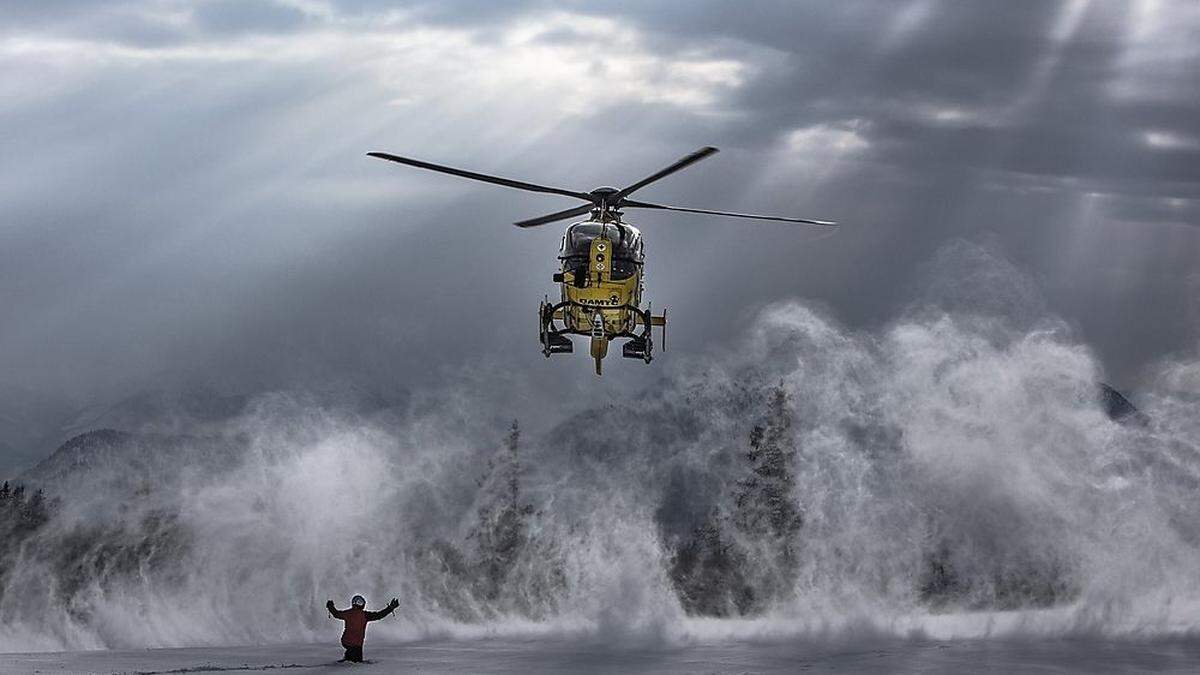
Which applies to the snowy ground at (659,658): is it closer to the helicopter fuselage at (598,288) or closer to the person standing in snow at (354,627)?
the person standing in snow at (354,627)

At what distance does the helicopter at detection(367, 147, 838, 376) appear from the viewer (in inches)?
2229

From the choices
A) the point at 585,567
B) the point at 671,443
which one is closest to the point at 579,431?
the point at 671,443

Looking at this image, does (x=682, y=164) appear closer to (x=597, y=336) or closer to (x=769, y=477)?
(x=597, y=336)

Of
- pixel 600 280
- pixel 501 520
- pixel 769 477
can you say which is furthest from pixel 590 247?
pixel 769 477

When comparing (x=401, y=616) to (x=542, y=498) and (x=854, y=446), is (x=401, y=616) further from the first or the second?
(x=854, y=446)

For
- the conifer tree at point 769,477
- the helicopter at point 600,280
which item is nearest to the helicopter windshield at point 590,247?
the helicopter at point 600,280

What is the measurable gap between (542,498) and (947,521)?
67.7ft

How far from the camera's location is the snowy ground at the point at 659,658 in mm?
40469

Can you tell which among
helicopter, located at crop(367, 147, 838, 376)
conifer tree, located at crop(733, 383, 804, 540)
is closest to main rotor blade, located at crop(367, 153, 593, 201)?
helicopter, located at crop(367, 147, 838, 376)

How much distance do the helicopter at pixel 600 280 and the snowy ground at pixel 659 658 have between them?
42.0ft

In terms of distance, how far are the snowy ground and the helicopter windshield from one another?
14.6 metres

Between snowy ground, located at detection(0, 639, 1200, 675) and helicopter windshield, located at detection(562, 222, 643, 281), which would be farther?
helicopter windshield, located at detection(562, 222, 643, 281)

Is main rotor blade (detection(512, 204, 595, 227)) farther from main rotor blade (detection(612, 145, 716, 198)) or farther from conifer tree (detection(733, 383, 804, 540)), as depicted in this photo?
conifer tree (detection(733, 383, 804, 540))

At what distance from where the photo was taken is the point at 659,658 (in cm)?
4450
